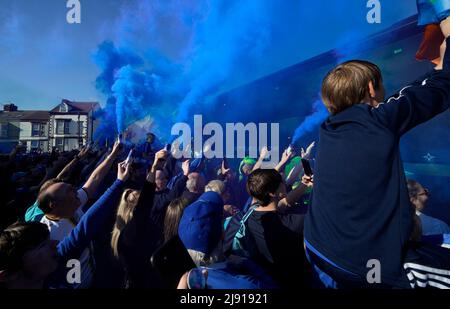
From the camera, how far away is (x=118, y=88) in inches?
101

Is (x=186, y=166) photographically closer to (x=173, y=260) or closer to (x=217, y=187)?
(x=217, y=187)

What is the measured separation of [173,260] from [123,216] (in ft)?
2.94

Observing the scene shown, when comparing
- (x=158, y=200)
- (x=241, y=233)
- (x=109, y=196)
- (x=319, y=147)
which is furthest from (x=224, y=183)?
(x=319, y=147)

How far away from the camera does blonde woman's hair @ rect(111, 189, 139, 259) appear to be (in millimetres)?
2113

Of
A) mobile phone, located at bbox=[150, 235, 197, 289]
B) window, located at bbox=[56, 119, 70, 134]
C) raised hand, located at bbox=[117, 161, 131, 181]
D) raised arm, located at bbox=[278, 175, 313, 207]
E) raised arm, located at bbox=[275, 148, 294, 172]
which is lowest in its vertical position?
mobile phone, located at bbox=[150, 235, 197, 289]

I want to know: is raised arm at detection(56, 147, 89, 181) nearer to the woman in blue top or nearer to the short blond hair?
the woman in blue top

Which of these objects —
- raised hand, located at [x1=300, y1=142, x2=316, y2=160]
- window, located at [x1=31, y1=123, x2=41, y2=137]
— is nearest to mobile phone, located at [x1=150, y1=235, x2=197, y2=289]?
raised hand, located at [x1=300, y1=142, x2=316, y2=160]

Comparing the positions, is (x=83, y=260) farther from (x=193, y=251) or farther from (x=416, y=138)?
(x=416, y=138)

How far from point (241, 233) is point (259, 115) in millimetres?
1053

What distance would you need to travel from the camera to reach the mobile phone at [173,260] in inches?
54.7

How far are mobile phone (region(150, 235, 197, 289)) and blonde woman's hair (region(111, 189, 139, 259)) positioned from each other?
0.79 meters

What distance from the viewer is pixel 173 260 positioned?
1.42m

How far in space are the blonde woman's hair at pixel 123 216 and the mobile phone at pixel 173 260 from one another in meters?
0.79

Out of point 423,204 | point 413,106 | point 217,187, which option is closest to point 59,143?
point 217,187
